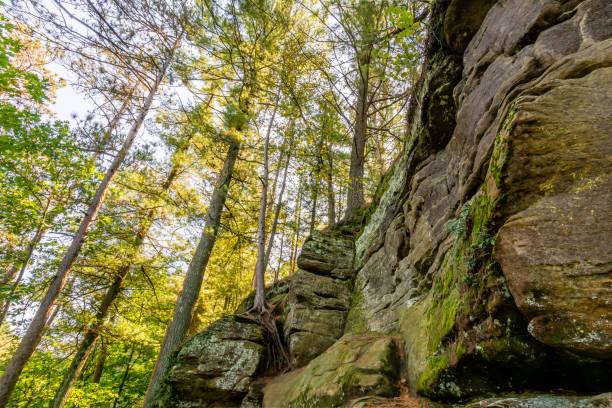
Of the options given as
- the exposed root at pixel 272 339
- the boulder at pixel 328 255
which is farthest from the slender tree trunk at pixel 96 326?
the boulder at pixel 328 255

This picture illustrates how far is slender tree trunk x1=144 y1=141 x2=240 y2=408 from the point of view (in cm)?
834

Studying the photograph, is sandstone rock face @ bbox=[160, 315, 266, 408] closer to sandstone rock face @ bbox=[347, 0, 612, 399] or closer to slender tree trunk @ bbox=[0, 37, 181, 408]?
sandstone rock face @ bbox=[347, 0, 612, 399]

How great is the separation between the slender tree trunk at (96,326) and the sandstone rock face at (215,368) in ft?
20.6

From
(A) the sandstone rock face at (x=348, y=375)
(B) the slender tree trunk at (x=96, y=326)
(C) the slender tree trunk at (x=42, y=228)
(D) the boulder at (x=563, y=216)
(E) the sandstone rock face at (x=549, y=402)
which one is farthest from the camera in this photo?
(B) the slender tree trunk at (x=96, y=326)

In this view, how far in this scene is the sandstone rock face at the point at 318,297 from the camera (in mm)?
6191

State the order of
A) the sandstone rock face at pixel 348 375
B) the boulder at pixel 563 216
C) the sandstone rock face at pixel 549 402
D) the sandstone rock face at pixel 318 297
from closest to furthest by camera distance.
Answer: the sandstone rock face at pixel 549 402
the boulder at pixel 563 216
the sandstone rock face at pixel 348 375
the sandstone rock face at pixel 318 297

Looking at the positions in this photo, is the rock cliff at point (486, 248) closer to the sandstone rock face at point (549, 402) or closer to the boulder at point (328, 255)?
the sandstone rock face at point (549, 402)

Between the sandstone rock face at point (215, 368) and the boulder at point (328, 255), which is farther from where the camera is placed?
the boulder at point (328, 255)

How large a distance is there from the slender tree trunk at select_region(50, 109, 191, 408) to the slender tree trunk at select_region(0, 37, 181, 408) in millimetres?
1935

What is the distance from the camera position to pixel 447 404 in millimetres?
2598

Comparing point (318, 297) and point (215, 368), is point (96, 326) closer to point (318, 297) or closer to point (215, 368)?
point (215, 368)

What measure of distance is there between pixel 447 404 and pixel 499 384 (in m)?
0.52

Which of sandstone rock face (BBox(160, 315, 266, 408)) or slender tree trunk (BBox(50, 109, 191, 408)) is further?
slender tree trunk (BBox(50, 109, 191, 408))

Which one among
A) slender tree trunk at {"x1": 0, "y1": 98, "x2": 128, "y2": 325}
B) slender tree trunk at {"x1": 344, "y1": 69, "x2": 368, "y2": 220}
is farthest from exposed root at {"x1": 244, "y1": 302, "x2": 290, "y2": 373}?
slender tree trunk at {"x1": 0, "y1": 98, "x2": 128, "y2": 325}
